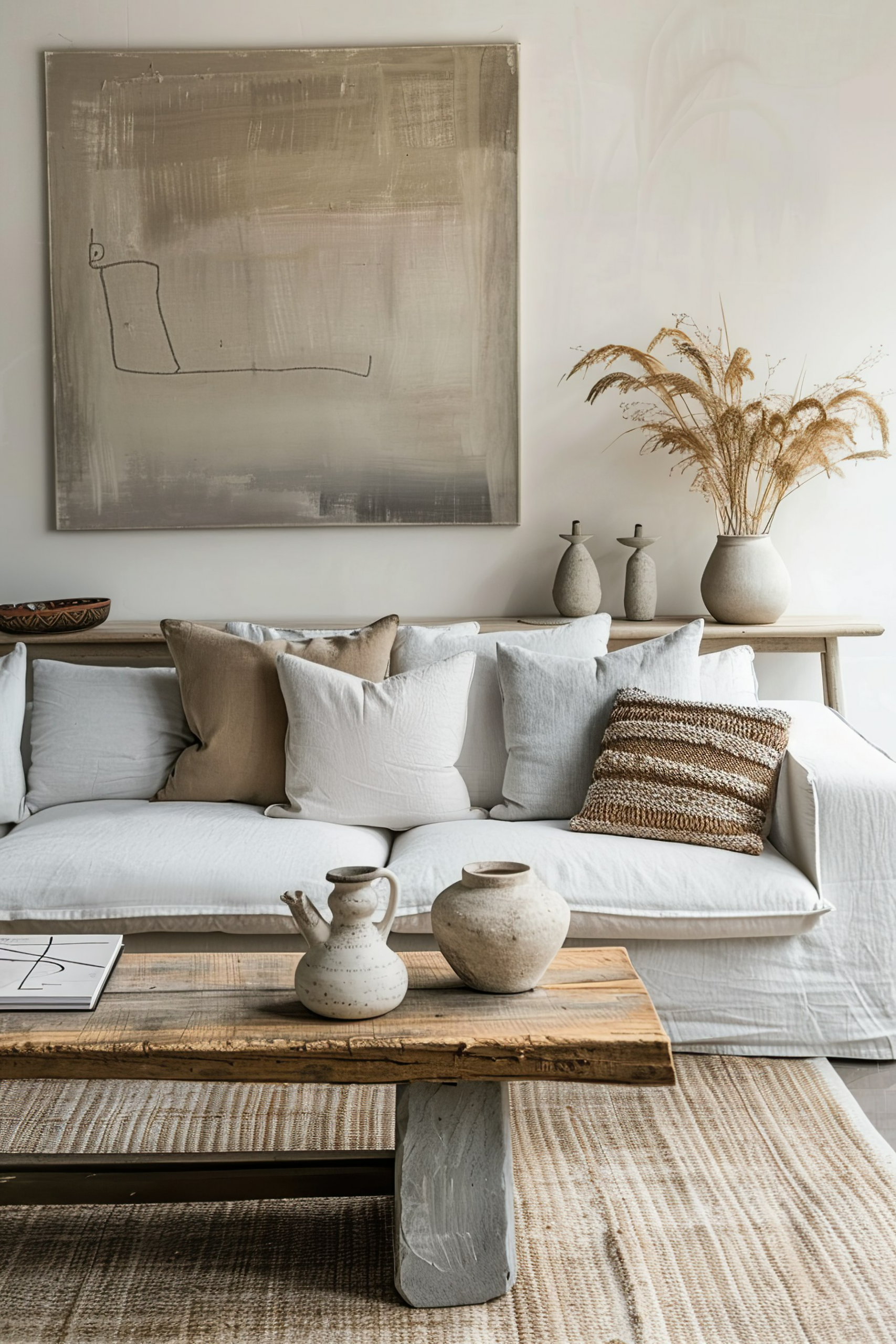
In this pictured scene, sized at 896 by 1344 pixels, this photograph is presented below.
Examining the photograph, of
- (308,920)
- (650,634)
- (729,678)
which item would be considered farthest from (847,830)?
(308,920)

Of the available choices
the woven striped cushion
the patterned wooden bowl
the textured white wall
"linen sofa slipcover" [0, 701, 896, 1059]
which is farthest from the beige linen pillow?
the textured white wall

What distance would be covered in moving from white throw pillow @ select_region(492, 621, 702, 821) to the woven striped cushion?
4.4 inches

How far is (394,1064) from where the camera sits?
1.50 meters

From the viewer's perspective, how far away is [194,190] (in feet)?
11.7

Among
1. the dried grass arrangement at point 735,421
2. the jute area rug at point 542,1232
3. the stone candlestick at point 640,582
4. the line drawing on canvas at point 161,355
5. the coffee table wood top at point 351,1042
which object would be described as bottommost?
the jute area rug at point 542,1232

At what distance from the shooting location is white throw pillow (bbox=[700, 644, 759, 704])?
2.97 meters

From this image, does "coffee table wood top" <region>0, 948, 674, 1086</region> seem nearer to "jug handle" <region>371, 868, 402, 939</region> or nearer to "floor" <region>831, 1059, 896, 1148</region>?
"jug handle" <region>371, 868, 402, 939</region>

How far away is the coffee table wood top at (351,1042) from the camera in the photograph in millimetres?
1493

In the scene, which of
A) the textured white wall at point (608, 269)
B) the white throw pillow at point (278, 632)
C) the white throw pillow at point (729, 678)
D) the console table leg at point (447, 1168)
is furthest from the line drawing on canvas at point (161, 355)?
the console table leg at point (447, 1168)

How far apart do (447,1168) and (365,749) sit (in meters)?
1.26

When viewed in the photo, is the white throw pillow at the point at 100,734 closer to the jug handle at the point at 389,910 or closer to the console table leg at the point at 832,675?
the jug handle at the point at 389,910

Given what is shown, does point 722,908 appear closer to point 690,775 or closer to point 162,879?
point 690,775

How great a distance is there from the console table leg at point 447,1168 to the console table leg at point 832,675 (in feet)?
6.92

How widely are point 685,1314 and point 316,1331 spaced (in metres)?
0.52
